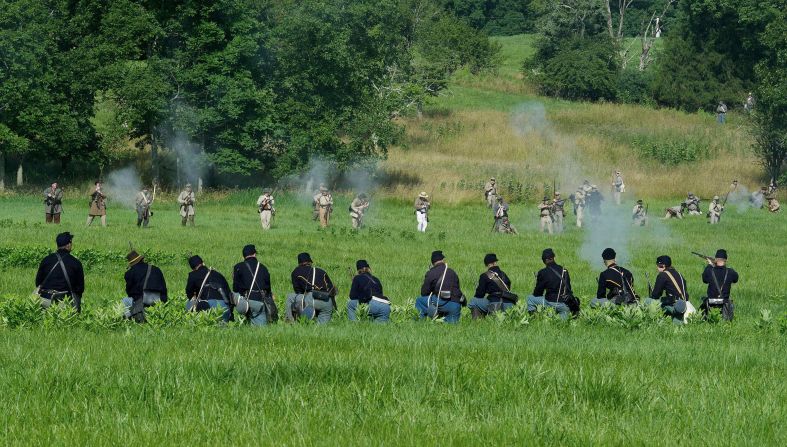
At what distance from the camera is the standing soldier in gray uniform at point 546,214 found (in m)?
45.9

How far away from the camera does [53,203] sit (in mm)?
41875

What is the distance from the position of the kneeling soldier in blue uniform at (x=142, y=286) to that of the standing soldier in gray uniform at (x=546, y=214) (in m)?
28.9

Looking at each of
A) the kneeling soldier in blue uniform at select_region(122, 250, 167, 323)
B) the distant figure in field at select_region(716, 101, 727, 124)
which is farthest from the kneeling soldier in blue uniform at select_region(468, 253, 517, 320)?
the distant figure in field at select_region(716, 101, 727, 124)

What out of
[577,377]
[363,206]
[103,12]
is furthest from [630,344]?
[103,12]

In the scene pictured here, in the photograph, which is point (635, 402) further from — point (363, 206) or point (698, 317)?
point (363, 206)

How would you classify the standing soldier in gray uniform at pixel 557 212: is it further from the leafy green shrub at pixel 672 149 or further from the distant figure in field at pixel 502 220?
the leafy green shrub at pixel 672 149

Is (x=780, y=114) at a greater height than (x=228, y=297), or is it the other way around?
(x=780, y=114)

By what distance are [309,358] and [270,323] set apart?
603 centimetres

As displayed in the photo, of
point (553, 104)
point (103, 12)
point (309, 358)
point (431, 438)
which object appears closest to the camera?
point (431, 438)

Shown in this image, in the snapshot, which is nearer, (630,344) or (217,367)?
(217,367)

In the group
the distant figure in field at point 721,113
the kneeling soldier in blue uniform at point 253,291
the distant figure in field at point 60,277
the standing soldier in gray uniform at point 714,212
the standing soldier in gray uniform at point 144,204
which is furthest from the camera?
the distant figure in field at point 721,113

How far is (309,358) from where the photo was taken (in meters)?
13.4

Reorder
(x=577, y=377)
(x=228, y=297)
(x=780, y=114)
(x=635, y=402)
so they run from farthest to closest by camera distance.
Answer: (x=780, y=114) → (x=228, y=297) → (x=577, y=377) → (x=635, y=402)

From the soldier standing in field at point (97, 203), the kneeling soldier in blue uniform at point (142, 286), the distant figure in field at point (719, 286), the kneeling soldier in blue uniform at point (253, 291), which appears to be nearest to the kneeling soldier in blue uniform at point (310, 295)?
the kneeling soldier in blue uniform at point (253, 291)
